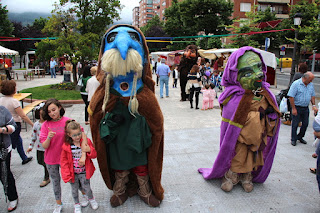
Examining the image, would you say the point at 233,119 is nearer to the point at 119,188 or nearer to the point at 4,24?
the point at 119,188

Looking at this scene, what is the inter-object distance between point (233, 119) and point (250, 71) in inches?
26.2

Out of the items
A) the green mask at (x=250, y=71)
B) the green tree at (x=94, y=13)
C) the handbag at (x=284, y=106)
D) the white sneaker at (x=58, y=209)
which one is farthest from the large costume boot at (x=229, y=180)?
the green tree at (x=94, y=13)

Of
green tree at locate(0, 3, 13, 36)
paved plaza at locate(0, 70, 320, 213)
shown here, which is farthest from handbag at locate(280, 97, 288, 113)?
green tree at locate(0, 3, 13, 36)

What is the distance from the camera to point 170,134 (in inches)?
233

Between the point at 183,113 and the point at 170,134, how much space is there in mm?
2282

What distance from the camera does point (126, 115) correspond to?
283 cm

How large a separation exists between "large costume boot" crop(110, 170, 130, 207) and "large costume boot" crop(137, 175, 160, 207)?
19 centimetres

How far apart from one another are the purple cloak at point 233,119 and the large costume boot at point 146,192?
1.01m

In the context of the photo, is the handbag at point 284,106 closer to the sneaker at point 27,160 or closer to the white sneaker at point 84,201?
the white sneaker at point 84,201

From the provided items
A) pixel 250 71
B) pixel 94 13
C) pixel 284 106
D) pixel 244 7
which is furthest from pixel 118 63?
pixel 244 7

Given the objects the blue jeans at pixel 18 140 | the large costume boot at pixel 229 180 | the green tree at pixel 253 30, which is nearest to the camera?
the large costume boot at pixel 229 180

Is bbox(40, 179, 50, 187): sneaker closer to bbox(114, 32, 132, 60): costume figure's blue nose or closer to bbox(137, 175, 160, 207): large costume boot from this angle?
bbox(137, 175, 160, 207): large costume boot

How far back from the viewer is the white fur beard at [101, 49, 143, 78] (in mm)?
2619

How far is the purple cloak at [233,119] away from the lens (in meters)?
3.22
